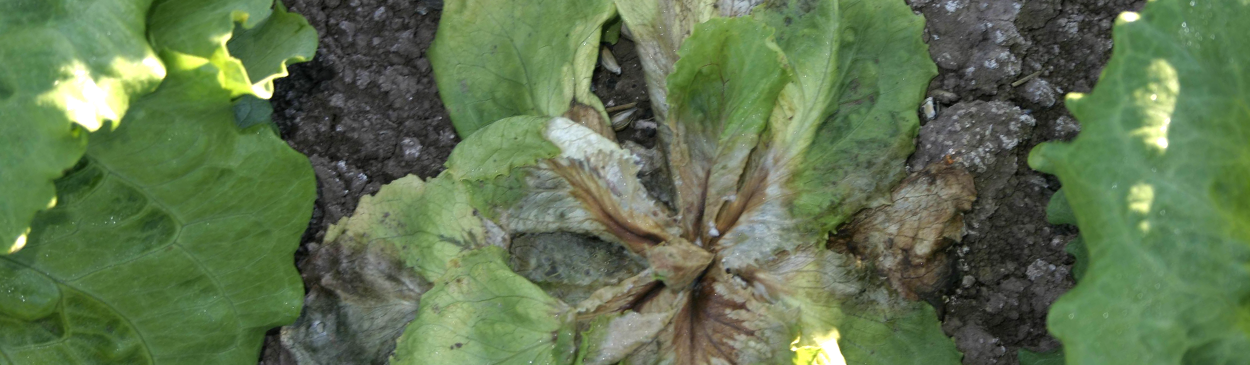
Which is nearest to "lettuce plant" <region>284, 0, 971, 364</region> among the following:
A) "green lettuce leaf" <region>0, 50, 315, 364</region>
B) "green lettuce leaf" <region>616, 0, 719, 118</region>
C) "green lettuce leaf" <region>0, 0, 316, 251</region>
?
"green lettuce leaf" <region>616, 0, 719, 118</region>

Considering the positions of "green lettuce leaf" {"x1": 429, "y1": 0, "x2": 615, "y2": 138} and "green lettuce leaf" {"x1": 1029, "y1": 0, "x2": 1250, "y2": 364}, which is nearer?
"green lettuce leaf" {"x1": 1029, "y1": 0, "x2": 1250, "y2": 364}

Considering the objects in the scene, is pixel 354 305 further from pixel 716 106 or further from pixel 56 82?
pixel 716 106

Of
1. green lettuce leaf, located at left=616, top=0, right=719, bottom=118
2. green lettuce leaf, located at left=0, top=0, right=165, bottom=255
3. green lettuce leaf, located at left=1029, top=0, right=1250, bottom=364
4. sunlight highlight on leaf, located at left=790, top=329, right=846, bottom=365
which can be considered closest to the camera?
green lettuce leaf, located at left=1029, top=0, right=1250, bottom=364

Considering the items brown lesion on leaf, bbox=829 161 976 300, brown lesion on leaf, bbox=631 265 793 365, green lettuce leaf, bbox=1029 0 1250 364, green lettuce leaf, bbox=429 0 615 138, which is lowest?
brown lesion on leaf, bbox=631 265 793 365

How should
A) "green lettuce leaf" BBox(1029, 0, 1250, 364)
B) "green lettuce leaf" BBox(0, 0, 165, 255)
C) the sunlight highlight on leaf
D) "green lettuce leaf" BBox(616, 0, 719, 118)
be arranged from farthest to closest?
"green lettuce leaf" BBox(616, 0, 719, 118)
the sunlight highlight on leaf
"green lettuce leaf" BBox(0, 0, 165, 255)
"green lettuce leaf" BBox(1029, 0, 1250, 364)

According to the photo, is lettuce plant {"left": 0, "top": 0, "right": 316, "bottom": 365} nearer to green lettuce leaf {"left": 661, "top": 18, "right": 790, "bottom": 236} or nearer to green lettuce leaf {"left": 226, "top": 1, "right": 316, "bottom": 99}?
green lettuce leaf {"left": 226, "top": 1, "right": 316, "bottom": 99}

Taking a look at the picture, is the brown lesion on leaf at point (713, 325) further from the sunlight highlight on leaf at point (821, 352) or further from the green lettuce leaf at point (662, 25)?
the green lettuce leaf at point (662, 25)

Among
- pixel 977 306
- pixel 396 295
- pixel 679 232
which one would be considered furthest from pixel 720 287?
pixel 396 295

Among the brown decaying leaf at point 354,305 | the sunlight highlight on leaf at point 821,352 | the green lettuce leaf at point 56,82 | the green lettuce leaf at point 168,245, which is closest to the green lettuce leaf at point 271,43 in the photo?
the green lettuce leaf at point 168,245
